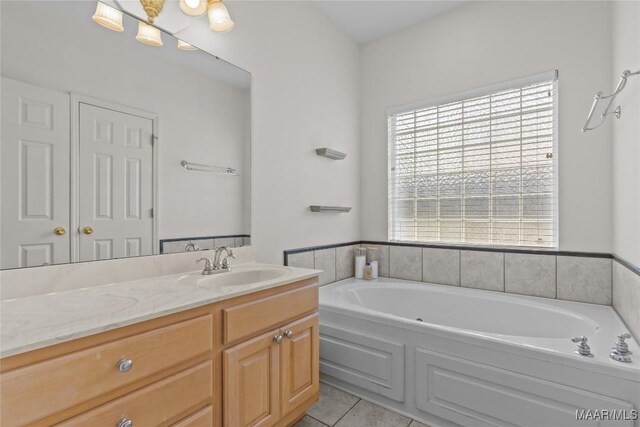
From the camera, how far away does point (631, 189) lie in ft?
5.02

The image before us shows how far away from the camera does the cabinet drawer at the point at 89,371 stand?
0.70m

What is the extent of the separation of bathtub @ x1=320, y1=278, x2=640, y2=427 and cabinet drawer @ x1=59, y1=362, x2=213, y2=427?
108 centimetres

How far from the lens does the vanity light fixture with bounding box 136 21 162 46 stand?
1.46m

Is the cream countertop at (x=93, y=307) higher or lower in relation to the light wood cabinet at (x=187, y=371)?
higher

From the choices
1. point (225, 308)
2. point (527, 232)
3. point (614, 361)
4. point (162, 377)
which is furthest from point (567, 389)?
point (162, 377)

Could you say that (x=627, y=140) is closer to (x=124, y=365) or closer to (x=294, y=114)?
(x=294, y=114)

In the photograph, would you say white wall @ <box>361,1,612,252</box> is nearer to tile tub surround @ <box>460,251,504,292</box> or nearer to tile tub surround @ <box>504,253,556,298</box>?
tile tub surround @ <box>504,253,556,298</box>

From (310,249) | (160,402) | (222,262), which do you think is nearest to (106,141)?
(222,262)

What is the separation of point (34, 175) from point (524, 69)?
294cm

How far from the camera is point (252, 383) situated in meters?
1.27

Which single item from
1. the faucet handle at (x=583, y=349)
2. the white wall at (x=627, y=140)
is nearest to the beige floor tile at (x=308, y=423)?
the faucet handle at (x=583, y=349)

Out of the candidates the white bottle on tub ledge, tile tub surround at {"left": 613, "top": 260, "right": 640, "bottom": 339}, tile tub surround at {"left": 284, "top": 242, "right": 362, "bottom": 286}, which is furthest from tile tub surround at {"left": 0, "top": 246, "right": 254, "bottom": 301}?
tile tub surround at {"left": 613, "top": 260, "right": 640, "bottom": 339}

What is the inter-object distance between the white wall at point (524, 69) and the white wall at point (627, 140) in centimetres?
11

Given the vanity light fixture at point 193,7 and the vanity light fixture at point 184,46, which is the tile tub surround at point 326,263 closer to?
the vanity light fixture at point 184,46
